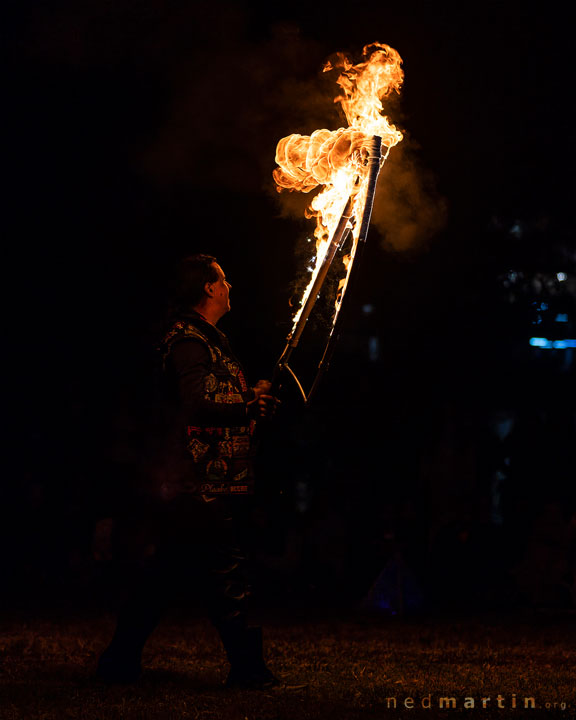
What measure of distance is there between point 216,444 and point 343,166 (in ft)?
5.28

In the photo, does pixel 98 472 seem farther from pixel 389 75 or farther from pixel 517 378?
pixel 389 75

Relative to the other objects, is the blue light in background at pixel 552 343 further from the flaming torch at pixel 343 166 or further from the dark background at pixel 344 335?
the flaming torch at pixel 343 166

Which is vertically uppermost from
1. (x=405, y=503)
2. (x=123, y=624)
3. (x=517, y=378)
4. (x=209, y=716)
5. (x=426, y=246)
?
(x=426, y=246)

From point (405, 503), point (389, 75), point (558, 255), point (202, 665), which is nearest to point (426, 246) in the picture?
point (558, 255)

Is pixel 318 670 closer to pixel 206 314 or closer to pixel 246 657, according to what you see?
pixel 246 657

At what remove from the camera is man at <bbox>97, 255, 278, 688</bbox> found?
5.12 meters

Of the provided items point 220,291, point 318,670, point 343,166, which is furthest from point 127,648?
point 343,166

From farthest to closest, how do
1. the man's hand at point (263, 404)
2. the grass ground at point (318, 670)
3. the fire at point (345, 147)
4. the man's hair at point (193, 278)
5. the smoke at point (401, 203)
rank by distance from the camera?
the smoke at point (401, 203)
the fire at point (345, 147)
the man's hair at point (193, 278)
the man's hand at point (263, 404)
the grass ground at point (318, 670)

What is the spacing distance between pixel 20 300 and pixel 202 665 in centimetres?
733

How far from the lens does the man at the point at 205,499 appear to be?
16.8 ft

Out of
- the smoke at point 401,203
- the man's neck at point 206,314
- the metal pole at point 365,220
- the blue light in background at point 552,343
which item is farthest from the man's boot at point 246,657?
the blue light in background at point 552,343

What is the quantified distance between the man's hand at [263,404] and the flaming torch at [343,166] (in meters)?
0.10

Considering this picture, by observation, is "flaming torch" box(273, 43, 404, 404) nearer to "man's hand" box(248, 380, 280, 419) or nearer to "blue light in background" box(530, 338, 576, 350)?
"man's hand" box(248, 380, 280, 419)

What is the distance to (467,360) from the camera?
1425 cm
